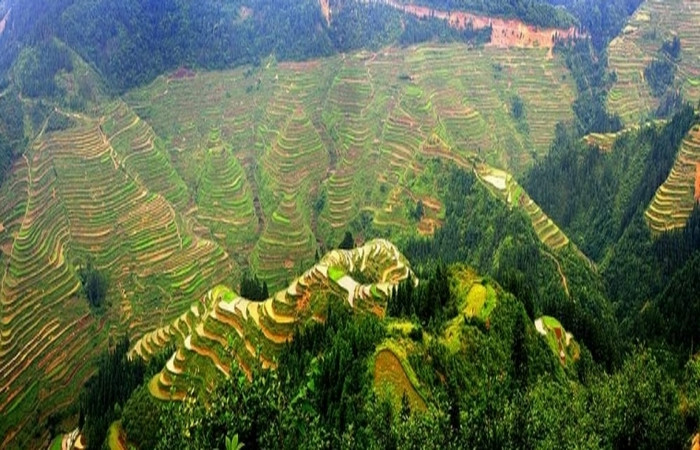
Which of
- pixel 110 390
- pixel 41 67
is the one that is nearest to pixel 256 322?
pixel 110 390

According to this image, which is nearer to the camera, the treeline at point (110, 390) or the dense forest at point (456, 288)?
the dense forest at point (456, 288)

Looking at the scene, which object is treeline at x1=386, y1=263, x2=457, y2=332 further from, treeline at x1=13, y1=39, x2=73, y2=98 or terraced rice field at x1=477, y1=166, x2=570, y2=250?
treeline at x1=13, y1=39, x2=73, y2=98

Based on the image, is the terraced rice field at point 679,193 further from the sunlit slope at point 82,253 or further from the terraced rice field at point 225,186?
the sunlit slope at point 82,253

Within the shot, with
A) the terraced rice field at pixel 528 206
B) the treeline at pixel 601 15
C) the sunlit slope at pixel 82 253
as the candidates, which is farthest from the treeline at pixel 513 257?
the treeline at pixel 601 15

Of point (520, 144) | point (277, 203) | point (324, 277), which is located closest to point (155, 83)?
point (277, 203)

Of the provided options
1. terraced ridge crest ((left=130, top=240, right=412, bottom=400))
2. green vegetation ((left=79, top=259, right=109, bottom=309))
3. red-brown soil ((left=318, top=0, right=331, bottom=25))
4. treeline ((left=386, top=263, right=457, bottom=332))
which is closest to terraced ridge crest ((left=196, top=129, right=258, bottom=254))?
green vegetation ((left=79, top=259, right=109, bottom=309))
